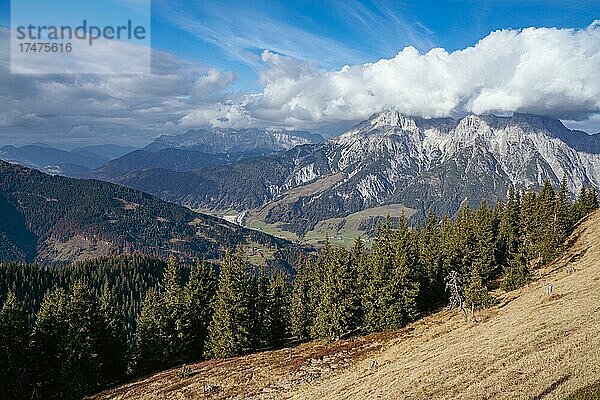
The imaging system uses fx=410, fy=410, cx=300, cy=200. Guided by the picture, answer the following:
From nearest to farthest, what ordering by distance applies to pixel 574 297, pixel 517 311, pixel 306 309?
pixel 574 297 < pixel 517 311 < pixel 306 309

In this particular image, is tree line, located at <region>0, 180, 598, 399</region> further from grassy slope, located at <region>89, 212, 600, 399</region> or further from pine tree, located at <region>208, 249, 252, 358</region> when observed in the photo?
grassy slope, located at <region>89, 212, 600, 399</region>

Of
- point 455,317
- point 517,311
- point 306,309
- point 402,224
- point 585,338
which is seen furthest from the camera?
point 306,309

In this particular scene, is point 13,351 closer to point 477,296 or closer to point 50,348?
point 50,348

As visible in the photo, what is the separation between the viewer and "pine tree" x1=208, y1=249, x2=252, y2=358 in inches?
2650

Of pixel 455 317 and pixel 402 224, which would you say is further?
pixel 402 224

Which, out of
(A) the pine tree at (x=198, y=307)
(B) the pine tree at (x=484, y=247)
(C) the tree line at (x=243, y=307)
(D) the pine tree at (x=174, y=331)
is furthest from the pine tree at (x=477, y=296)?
(D) the pine tree at (x=174, y=331)

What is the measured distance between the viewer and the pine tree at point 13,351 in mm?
57656

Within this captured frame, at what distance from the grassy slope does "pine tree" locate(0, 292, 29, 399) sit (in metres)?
13.3

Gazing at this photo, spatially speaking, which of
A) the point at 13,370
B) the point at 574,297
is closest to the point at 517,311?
the point at 574,297

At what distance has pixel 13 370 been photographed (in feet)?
190

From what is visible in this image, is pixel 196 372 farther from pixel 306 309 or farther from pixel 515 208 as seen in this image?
pixel 515 208

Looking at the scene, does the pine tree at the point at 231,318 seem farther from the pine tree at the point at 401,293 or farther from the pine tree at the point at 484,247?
the pine tree at the point at 484,247

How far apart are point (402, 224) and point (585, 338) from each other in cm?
5294

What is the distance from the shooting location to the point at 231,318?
67.6m
